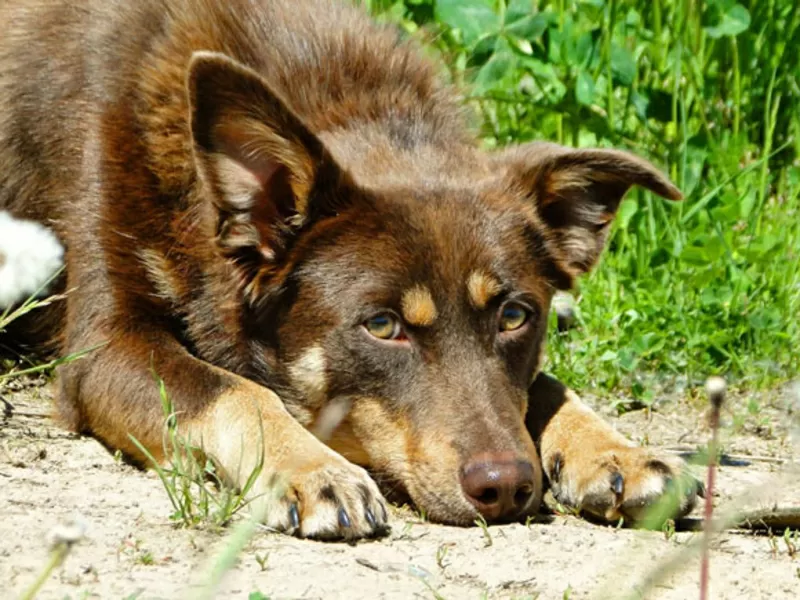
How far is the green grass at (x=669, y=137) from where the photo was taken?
18.5 ft

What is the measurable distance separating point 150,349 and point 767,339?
261 centimetres

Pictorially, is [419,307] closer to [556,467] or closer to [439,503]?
[439,503]

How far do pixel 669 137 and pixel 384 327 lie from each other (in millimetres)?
3072

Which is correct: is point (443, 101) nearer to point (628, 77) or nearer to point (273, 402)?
point (273, 402)

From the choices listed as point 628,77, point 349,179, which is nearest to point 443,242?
point 349,179

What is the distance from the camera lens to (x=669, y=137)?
665 cm

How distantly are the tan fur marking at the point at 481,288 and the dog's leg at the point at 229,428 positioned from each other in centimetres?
61

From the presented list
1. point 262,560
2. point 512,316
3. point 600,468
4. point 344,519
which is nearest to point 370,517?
point 344,519

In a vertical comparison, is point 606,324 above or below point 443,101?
below

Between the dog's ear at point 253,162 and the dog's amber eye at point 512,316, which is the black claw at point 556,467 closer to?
the dog's amber eye at point 512,316

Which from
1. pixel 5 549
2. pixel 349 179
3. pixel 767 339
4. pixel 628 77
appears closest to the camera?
pixel 5 549

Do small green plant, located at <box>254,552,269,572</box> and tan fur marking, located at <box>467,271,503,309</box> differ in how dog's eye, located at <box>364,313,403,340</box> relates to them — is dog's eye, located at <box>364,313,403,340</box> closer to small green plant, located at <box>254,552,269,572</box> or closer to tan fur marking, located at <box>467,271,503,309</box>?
tan fur marking, located at <box>467,271,503,309</box>

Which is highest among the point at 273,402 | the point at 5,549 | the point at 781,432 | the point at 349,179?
the point at 349,179

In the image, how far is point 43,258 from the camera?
397cm
